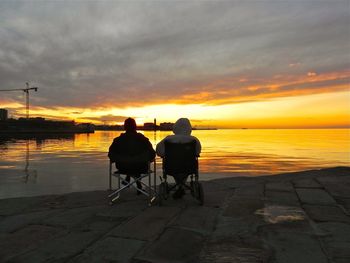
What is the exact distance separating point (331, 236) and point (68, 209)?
3.96 m

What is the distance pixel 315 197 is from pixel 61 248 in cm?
467

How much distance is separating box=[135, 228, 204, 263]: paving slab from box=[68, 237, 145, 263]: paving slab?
127 mm

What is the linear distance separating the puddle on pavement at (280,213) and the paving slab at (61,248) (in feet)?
8.01

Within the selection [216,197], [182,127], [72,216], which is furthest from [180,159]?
[72,216]

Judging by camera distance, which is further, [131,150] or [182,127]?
[182,127]

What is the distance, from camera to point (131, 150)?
19.5ft

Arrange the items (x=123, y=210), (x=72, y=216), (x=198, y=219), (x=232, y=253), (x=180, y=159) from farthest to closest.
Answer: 1. (x=180, y=159)
2. (x=123, y=210)
3. (x=72, y=216)
4. (x=198, y=219)
5. (x=232, y=253)

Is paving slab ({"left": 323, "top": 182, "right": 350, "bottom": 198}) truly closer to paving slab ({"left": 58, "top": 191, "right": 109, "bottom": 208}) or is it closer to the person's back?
the person's back

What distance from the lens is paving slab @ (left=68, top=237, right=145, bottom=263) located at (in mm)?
3238

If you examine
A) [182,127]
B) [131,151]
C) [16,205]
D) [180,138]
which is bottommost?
[16,205]

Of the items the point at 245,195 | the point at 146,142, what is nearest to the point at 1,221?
the point at 146,142

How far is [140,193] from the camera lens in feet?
21.8

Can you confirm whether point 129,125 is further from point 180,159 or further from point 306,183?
point 306,183

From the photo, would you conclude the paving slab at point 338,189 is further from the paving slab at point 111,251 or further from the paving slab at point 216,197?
the paving slab at point 111,251
